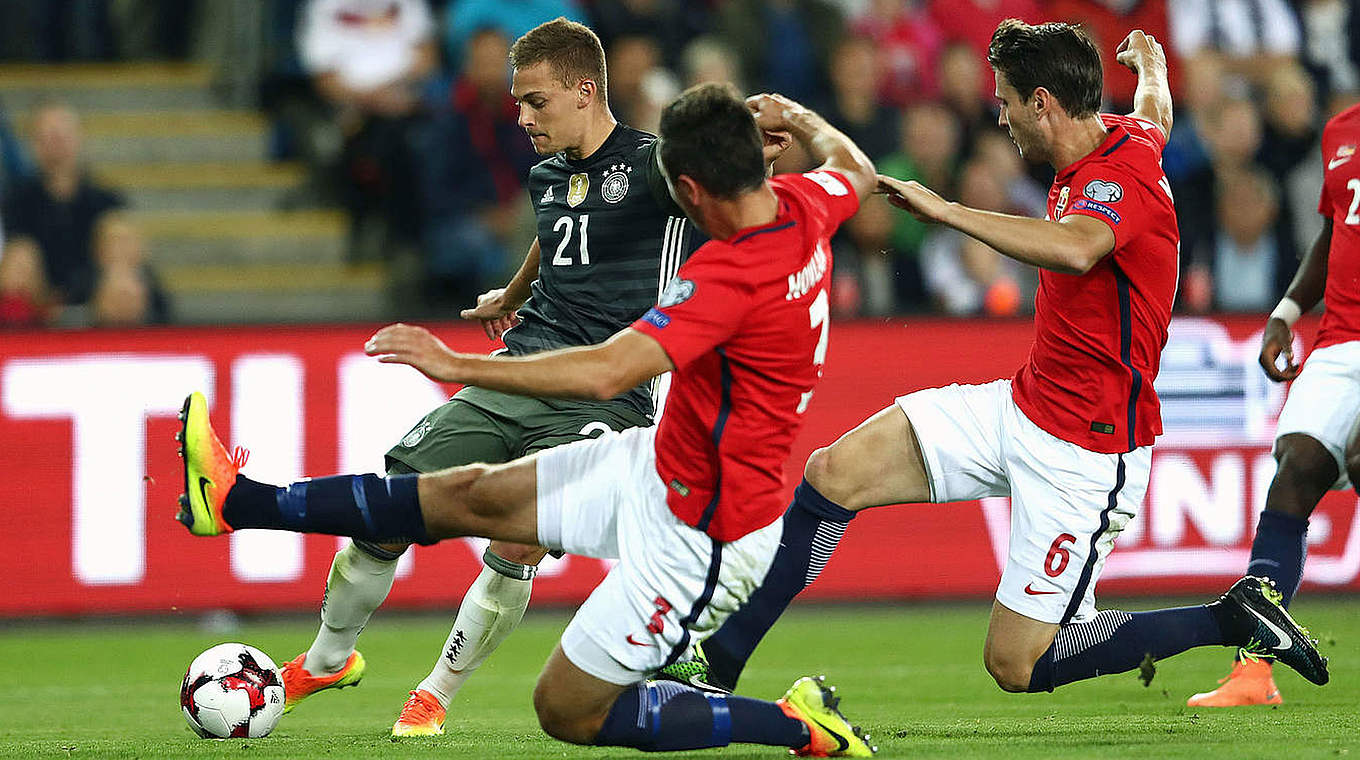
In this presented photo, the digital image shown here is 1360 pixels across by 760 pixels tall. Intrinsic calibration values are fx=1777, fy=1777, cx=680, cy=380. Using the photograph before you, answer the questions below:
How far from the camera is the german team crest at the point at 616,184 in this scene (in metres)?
5.92

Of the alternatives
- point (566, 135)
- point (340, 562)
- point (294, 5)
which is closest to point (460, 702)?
point (340, 562)

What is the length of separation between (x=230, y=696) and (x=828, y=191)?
253 centimetres

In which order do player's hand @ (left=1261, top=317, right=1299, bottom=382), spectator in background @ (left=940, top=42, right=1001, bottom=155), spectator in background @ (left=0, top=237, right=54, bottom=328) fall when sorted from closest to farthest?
player's hand @ (left=1261, top=317, right=1299, bottom=382)
spectator in background @ (left=0, top=237, right=54, bottom=328)
spectator in background @ (left=940, top=42, right=1001, bottom=155)

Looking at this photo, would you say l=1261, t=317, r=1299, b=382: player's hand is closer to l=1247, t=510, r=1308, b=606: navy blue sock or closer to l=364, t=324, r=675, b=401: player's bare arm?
l=1247, t=510, r=1308, b=606: navy blue sock

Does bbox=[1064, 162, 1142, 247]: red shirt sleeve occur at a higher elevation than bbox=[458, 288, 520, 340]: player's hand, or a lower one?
higher

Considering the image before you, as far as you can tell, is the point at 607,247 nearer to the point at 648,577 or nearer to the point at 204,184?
the point at 648,577

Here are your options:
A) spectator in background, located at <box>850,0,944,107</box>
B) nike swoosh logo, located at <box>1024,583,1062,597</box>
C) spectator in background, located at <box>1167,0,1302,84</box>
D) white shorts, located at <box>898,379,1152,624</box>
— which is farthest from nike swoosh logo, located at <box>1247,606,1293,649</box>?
spectator in background, located at <box>1167,0,1302,84</box>

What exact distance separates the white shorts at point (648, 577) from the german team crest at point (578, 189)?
4.41ft

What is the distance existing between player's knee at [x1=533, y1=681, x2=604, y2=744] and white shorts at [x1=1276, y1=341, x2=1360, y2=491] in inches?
114

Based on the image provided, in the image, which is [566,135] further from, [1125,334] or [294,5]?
[294,5]

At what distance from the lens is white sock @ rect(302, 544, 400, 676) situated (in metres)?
5.95

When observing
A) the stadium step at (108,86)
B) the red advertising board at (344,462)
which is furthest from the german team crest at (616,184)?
the stadium step at (108,86)

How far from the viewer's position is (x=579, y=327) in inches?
235

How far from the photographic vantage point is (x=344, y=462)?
9.37 m
